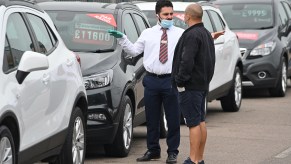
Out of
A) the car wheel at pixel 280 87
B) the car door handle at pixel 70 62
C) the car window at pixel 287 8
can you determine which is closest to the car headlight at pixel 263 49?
the car wheel at pixel 280 87

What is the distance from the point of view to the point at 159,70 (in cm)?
1150

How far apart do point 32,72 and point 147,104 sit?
10.9ft

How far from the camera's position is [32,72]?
855 cm

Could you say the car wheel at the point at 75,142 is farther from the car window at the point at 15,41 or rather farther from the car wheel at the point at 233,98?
the car wheel at the point at 233,98

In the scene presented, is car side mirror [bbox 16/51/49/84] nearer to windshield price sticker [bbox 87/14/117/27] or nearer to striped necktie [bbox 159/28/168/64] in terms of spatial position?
striped necktie [bbox 159/28/168/64]

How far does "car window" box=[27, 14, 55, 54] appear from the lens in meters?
9.45

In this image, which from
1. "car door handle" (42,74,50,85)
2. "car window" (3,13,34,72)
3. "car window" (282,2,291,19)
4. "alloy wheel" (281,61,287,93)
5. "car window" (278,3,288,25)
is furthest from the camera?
"car window" (282,2,291,19)

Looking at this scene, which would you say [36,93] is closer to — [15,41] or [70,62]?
[15,41]

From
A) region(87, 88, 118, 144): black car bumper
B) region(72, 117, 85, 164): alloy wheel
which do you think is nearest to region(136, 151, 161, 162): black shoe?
region(87, 88, 118, 144): black car bumper

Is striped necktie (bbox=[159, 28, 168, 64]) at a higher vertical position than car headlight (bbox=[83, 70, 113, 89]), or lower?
higher

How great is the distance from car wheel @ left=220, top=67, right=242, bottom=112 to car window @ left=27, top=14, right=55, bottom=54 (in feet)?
25.6

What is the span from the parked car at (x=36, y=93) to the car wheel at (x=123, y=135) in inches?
51.2

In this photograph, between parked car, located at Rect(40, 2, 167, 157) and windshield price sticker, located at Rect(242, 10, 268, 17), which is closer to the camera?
parked car, located at Rect(40, 2, 167, 157)

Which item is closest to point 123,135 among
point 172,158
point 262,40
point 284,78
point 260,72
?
point 172,158
